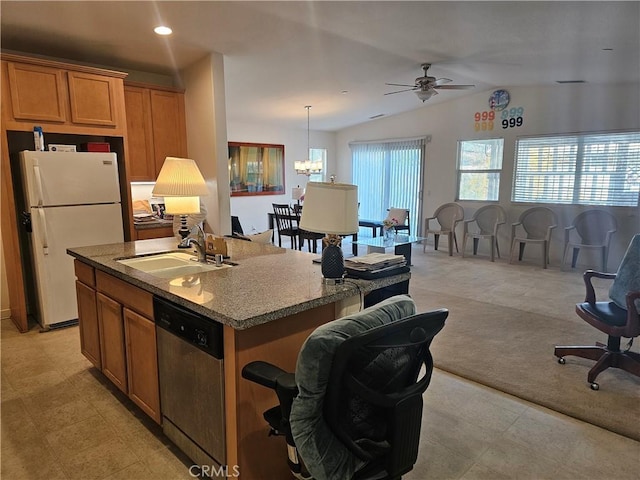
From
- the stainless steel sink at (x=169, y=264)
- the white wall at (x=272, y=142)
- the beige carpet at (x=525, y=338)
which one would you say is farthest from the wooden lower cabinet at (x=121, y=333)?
the white wall at (x=272, y=142)

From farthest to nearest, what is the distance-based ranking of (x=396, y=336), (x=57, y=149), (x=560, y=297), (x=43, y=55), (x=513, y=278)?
(x=513, y=278), (x=560, y=297), (x=43, y=55), (x=57, y=149), (x=396, y=336)

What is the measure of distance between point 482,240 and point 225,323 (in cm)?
655

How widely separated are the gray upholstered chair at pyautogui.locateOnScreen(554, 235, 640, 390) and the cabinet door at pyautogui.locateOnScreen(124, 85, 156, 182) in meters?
4.20

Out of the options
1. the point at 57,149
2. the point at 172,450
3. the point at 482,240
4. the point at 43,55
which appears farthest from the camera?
the point at 482,240

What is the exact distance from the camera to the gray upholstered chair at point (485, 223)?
21.9ft

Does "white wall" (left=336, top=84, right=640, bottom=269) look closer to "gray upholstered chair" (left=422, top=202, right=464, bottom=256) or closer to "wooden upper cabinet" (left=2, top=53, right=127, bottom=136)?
"gray upholstered chair" (left=422, top=202, right=464, bottom=256)

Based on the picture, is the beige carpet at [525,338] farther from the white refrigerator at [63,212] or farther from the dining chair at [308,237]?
the white refrigerator at [63,212]

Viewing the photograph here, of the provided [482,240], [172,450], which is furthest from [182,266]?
[482,240]

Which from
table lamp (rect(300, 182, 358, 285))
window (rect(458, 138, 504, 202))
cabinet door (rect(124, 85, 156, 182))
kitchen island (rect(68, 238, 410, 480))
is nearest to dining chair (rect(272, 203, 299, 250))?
cabinet door (rect(124, 85, 156, 182))

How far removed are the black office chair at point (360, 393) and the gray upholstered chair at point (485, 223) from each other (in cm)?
584

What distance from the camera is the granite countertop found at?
60.4 inches

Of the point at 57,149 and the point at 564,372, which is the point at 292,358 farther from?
the point at 57,149

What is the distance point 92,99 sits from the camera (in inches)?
144

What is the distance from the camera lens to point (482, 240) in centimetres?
712
